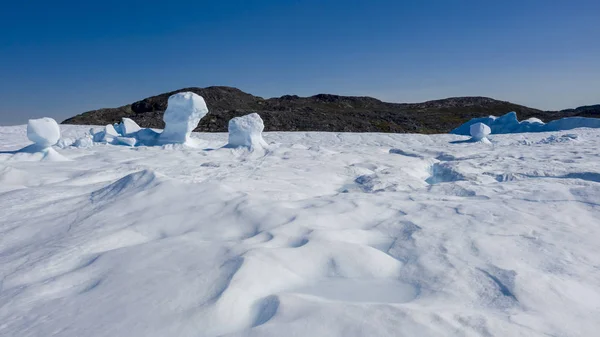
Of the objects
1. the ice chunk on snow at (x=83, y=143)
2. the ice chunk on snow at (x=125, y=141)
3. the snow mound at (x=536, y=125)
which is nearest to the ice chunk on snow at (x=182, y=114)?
the ice chunk on snow at (x=125, y=141)

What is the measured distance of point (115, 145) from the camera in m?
14.6

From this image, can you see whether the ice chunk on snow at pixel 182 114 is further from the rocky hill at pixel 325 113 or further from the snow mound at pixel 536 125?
the rocky hill at pixel 325 113

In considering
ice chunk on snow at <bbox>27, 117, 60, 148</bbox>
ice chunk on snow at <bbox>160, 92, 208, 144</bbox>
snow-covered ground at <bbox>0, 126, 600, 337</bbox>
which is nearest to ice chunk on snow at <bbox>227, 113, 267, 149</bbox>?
ice chunk on snow at <bbox>160, 92, 208, 144</bbox>

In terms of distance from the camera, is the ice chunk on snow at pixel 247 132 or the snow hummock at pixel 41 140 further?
the ice chunk on snow at pixel 247 132

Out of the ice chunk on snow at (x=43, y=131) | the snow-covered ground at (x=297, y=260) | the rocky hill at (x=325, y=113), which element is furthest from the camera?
the rocky hill at (x=325, y=113)

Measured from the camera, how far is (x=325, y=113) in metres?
47.4

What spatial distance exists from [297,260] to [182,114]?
1201 cm

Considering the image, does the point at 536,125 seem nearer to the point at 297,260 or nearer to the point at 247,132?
the point at 247,132

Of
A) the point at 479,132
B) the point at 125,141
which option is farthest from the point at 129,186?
the point at 479,132

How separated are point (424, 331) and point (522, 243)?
6.66 feet

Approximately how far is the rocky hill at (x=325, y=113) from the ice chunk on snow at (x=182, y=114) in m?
21.5

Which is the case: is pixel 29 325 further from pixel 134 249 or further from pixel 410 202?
pixel 410 202

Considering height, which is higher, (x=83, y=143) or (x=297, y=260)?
(x=83, y=143)

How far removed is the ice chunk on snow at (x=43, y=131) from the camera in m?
9.86
